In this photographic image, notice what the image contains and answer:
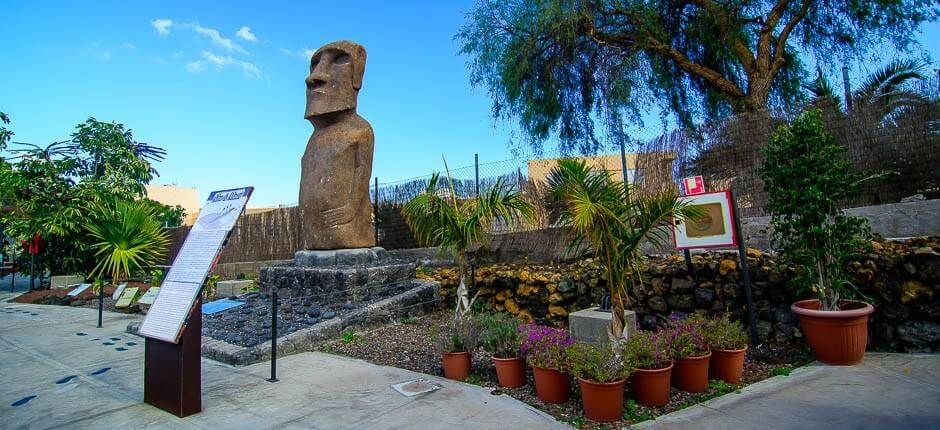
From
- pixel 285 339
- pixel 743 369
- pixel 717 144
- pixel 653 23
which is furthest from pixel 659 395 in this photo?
pixel 653 23

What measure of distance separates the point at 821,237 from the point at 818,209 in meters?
0.24

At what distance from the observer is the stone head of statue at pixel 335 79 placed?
786 cm

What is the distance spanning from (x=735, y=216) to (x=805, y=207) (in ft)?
1.96

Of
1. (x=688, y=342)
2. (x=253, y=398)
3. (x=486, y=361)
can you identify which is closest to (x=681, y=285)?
(x=688, y=342)

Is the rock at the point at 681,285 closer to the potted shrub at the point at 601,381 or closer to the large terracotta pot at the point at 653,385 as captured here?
the large terracotta pot at the point at 653,385

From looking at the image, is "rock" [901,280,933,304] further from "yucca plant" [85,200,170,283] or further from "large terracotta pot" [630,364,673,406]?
"yucca plant" [85,200,170,283]

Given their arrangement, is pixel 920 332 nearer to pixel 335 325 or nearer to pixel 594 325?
pixel 594 325

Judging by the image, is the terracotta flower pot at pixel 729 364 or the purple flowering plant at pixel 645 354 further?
the terracotta flower pot at pixel 729 364

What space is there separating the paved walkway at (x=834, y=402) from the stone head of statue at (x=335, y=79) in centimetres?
645

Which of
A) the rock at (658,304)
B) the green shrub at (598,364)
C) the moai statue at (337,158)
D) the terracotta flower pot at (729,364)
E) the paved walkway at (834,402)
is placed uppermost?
the moai statue at (337,158)

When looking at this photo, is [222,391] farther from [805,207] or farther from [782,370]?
[805,207]

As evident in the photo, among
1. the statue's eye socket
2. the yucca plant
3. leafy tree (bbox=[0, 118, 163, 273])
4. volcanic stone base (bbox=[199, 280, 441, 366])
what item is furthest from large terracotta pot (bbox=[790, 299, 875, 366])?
leafy tree (bbox=[0, 118, 163, 273])

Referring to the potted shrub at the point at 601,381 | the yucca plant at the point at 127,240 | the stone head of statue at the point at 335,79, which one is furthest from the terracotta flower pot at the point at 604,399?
the yucca plant at the point at 127,240

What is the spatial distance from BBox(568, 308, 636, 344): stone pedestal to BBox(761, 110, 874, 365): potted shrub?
4.97ft
